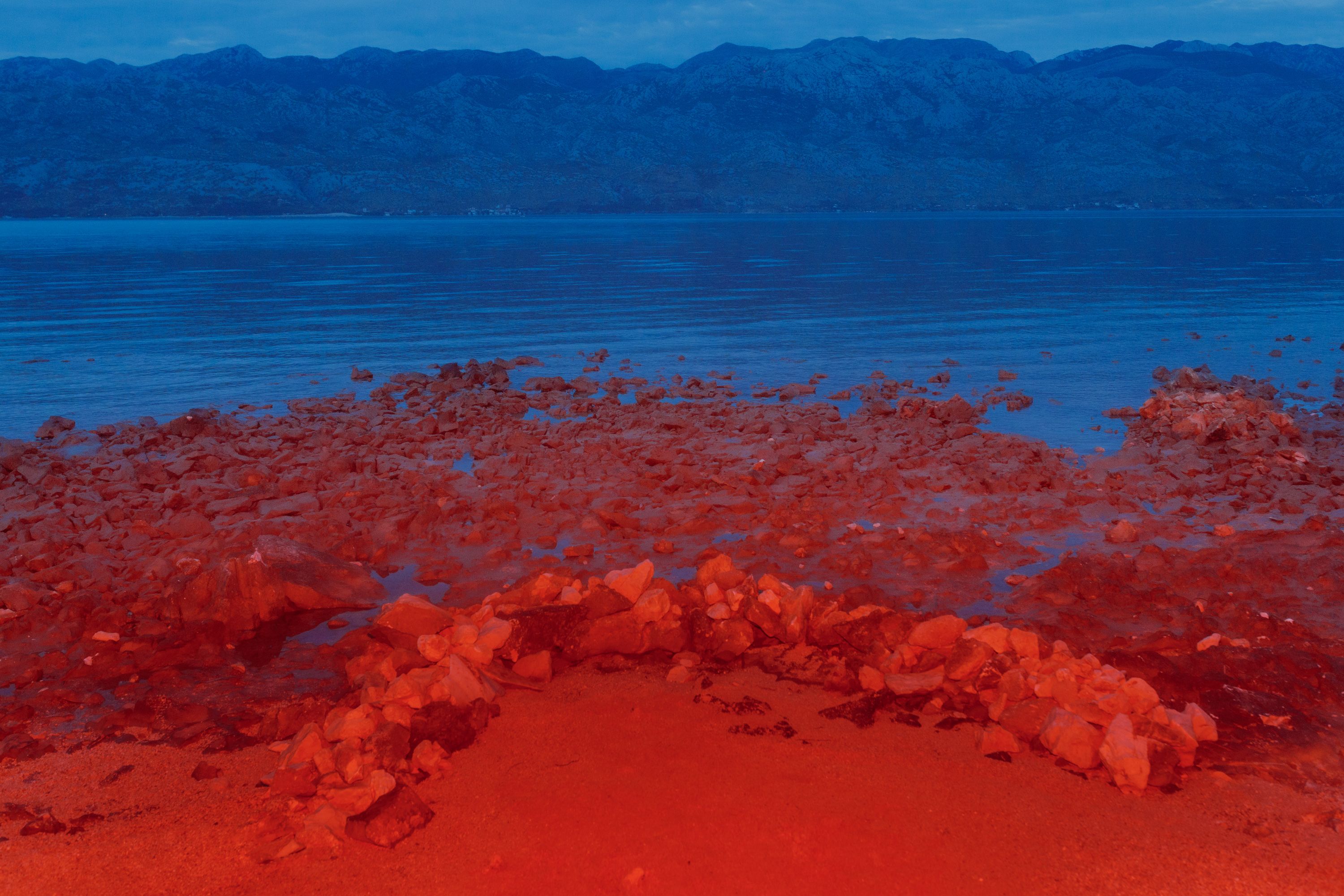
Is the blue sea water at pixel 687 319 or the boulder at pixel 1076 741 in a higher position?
the boulder at pixel 1076 741

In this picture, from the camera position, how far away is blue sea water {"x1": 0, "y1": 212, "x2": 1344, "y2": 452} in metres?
16.9

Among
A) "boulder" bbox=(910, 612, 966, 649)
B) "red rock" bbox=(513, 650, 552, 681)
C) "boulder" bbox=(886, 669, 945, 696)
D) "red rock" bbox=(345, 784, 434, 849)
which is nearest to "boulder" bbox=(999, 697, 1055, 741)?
"boulder" bbox=(886, 669, 945, 696)

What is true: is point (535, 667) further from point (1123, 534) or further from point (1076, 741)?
point (1123, 534)

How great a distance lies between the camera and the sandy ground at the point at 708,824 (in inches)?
177

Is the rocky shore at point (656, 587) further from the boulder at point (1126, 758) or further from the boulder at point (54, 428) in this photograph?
the boulder at point (54, 428)

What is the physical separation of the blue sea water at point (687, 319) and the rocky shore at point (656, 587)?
2816mm

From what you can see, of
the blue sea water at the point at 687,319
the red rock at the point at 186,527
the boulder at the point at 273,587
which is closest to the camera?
the boulder at the point at 273,587

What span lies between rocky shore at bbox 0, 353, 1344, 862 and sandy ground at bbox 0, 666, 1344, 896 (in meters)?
0.15

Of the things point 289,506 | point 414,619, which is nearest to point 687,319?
point 289,506

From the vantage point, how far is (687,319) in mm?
25578

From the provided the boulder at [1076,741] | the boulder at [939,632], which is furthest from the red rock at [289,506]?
the boulder at [1076,741]

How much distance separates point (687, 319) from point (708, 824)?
839 inches

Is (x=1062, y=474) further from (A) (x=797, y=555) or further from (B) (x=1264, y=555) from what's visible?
(A) (x=797, y=555)

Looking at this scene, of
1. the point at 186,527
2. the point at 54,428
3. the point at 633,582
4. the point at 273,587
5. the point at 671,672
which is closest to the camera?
the point at 671,672
